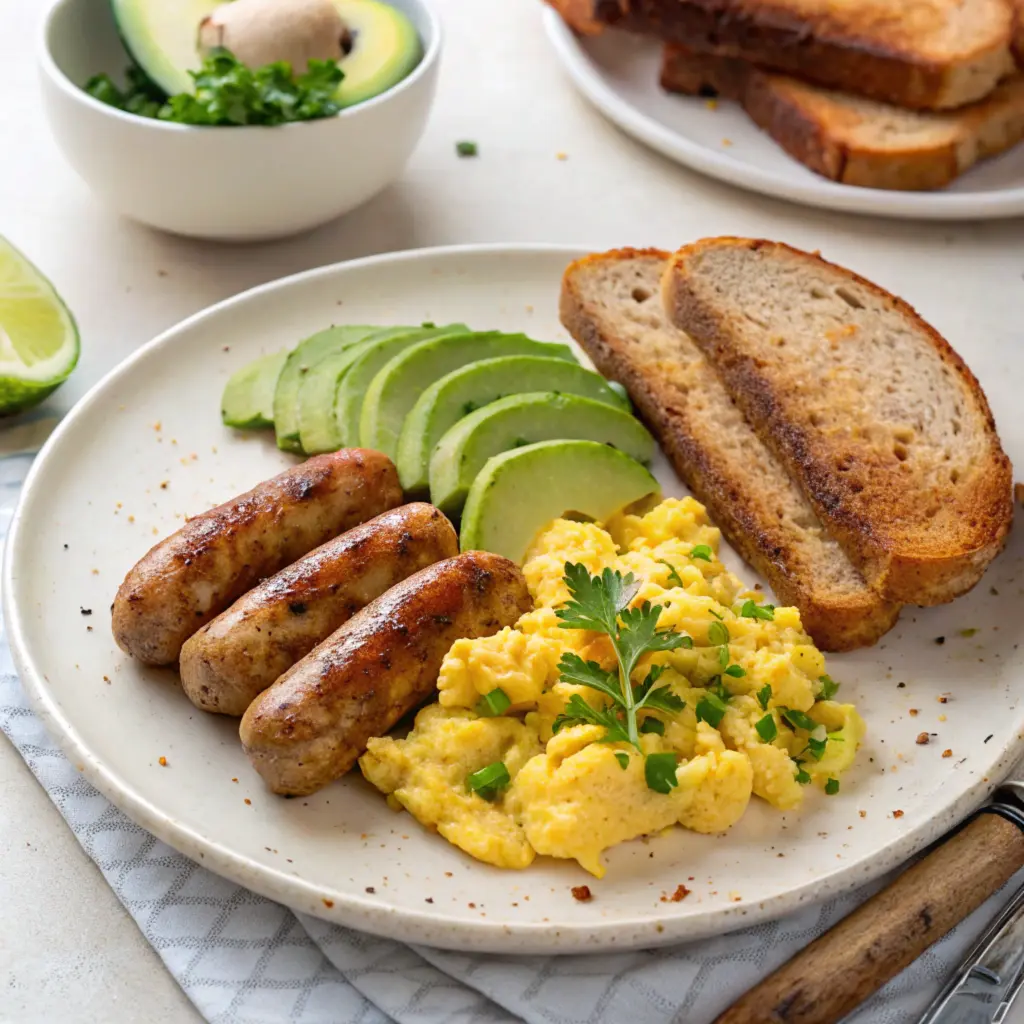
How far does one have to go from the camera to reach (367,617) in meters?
2.69

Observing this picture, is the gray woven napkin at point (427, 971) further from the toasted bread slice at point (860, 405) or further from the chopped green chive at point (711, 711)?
the toasted bread slice at point (860, 405)

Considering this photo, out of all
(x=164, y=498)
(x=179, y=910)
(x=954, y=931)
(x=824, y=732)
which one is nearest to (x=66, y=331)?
(x=164, y=498)

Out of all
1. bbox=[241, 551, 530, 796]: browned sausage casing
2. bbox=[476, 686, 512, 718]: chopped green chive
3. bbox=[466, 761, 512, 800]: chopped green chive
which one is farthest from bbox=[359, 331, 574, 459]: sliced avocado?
bbox=[466, 761, 512, 800]: chopped green chive

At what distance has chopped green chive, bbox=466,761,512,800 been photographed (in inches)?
99.9

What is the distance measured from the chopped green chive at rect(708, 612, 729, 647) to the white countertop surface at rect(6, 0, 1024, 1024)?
169 cm

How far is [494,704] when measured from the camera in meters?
2.58

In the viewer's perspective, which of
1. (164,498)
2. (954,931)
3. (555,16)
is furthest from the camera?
(555,16)

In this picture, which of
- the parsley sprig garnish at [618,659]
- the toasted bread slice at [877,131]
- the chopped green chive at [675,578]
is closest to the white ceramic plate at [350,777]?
the parsley sprig garnish at [618,659]

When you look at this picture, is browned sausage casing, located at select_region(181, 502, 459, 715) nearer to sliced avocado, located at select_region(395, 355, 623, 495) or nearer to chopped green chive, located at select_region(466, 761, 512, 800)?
sliced avocado, located at select_region(395, 355, 623, 495)

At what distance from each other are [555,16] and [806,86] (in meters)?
1.11

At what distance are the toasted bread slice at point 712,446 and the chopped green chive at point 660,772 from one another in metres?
0.74

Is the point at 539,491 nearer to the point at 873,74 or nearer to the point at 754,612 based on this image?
the point at 754,612

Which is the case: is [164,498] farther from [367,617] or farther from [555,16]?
[555,16]

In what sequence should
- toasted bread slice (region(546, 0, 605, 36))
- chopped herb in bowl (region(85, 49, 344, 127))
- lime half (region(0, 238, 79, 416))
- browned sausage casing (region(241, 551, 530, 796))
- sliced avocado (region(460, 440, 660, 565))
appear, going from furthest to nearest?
toasted bread slice (region(546, 0, 605, 36)) < chopped herb in bowl (region(85, 49, 344, 127)) < lime half (region(0, 238, 79, 416)) < sliced avocado (region(460, 440, 660, 565)) < browned sausage casing (region(241, 551, 530, 796))
